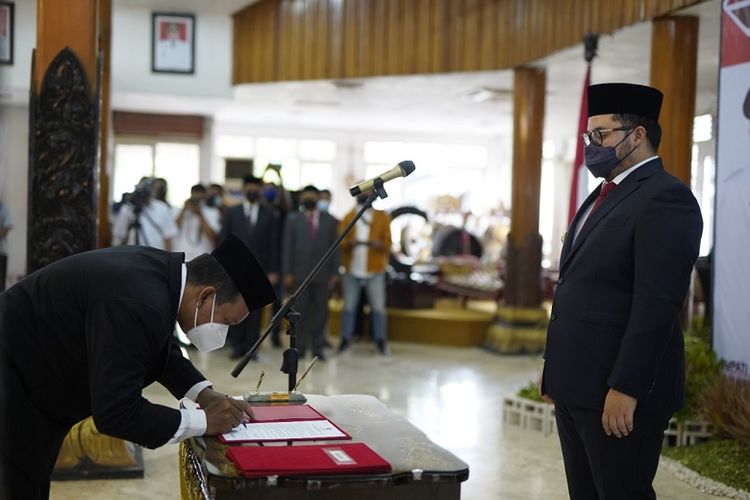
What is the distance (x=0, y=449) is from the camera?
2.31 meters

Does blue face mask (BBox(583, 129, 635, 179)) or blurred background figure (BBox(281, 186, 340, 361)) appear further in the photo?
blurred background figure (BBox(281, 186, 340, 361))

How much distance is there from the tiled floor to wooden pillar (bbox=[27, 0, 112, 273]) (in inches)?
45.4

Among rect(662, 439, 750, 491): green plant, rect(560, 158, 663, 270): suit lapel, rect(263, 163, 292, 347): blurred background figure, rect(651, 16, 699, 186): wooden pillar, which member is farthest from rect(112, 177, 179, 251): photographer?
rect(560, 158, 663, 270): suit lapel

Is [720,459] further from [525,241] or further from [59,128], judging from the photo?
[525,241]

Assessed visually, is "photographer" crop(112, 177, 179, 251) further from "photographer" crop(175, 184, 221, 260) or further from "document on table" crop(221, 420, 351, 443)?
"document on table" crop(221, 420, 351, 443)

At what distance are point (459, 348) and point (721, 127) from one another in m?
4.53

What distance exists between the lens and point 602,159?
2420 mm

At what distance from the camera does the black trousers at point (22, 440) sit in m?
2.26

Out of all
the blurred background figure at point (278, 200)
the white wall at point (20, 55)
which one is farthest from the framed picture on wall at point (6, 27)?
the blurred background figure at point (278, 200)

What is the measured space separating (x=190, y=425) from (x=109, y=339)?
0.31m

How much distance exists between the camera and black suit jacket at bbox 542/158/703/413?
222 centimetres

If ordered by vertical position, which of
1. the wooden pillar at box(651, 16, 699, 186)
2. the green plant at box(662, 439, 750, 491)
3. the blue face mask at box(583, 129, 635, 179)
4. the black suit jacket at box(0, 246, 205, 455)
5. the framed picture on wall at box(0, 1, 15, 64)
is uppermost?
the framed picture on wall at box(0, 1, 15, 64)

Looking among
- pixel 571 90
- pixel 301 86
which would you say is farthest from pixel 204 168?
pixel 571 90

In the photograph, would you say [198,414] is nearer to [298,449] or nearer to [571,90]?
[298,449]
